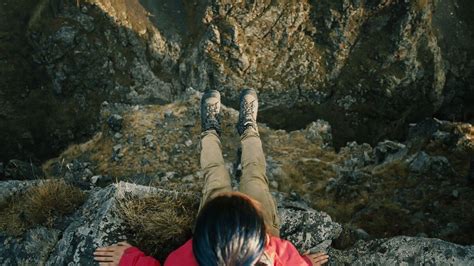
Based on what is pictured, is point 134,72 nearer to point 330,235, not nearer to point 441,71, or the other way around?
point 441,71

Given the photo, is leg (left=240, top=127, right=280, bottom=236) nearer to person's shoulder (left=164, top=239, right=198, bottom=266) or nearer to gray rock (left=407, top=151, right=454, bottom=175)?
person's shoulder (left=164, top=239, right=198, bottom=266)

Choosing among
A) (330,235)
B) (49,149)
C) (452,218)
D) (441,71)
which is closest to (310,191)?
(452,218)

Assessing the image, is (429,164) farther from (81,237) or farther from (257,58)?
(257,58)

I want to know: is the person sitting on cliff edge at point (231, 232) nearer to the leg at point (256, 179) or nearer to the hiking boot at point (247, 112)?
the leg at point (256, 179)

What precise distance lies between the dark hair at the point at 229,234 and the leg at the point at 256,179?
1.45 metres

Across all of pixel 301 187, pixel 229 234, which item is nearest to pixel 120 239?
pixel 229 234

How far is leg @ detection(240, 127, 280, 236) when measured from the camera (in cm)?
603

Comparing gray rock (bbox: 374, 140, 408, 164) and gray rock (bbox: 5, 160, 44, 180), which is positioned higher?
gray rock (bbox: 374, 140, 408, 164)

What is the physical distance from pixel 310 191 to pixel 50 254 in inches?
367

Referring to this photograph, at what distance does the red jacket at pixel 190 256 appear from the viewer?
434cm

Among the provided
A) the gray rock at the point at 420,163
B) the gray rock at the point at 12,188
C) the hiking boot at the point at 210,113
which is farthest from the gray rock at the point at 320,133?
the gray rock at the point at 12,188

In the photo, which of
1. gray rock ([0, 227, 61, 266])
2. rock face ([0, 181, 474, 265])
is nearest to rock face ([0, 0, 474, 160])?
rock face ([0, 181, 474, 265])

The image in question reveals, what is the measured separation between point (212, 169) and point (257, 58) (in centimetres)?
3597

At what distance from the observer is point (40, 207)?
6.60 m
